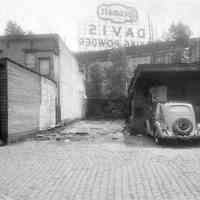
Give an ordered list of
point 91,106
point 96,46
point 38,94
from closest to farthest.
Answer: point 38,94 < point 91,106 < point 96,46

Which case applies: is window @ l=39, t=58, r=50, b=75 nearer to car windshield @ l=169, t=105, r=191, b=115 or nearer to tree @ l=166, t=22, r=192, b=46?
car windshield @ l=169, t=105, r=191, b=115

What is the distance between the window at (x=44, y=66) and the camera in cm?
2444

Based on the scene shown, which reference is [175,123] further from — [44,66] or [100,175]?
[44,66]

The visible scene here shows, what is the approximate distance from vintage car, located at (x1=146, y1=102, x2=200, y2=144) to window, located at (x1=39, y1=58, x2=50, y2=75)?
1233 cm

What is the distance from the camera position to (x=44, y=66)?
968 inches

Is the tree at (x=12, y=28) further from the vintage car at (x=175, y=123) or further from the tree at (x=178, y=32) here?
the vintage car at (x=175, y=123)

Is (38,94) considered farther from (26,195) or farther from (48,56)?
(26,195)

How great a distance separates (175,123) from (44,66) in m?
14.4

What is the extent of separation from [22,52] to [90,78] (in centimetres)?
2239

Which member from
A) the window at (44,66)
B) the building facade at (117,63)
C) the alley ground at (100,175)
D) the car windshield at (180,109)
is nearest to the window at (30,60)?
the window at (44,66)

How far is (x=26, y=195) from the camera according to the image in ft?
19.2

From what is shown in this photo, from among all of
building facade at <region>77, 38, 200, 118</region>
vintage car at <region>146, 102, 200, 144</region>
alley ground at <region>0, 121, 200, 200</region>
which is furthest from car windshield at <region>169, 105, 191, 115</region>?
building facade at <region>77, 38, 200, 118</region>

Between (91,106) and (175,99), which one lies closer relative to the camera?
(175,99)

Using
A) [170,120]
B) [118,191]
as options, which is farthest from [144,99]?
[118,191]
